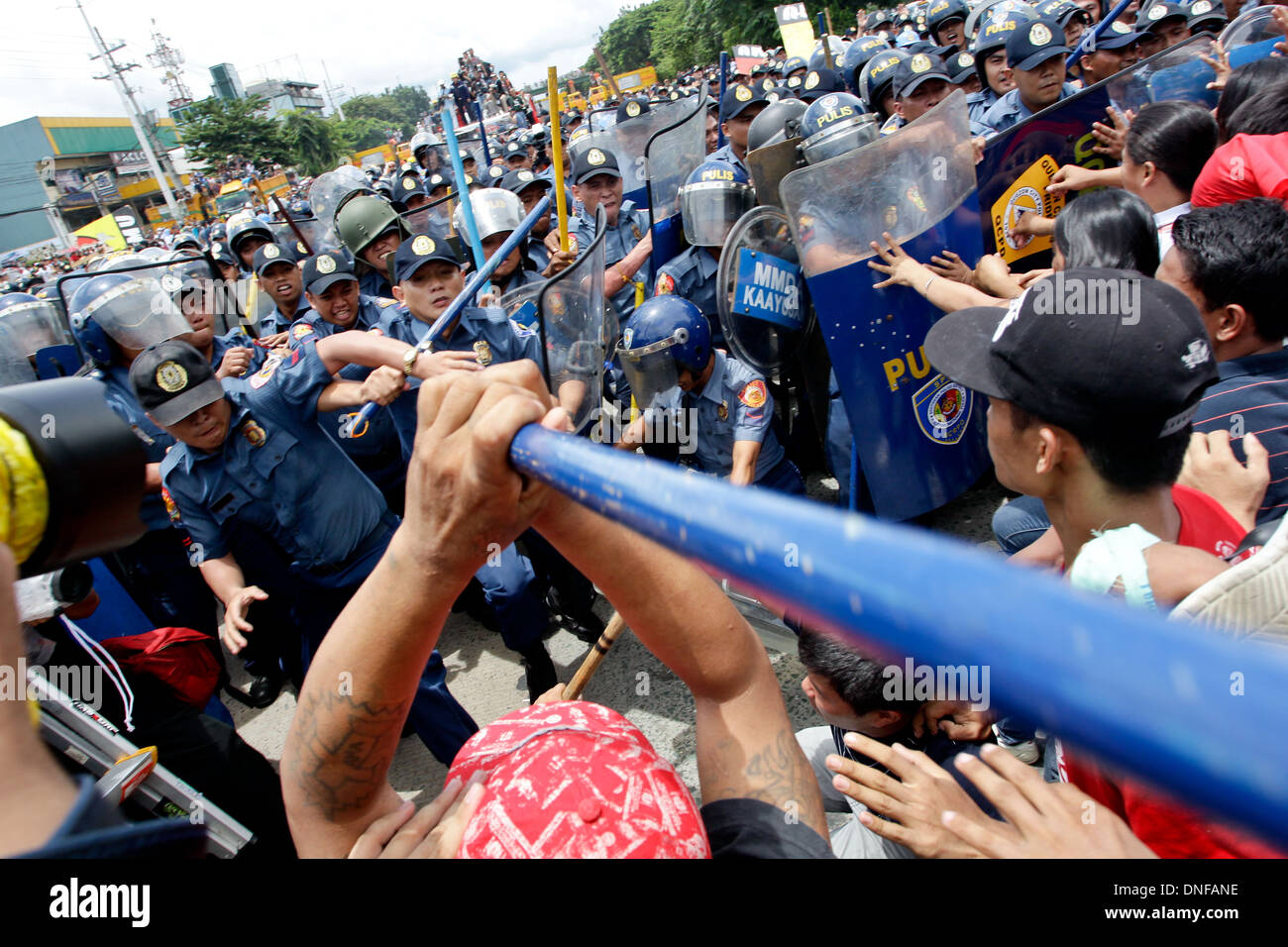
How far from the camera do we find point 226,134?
136 ft

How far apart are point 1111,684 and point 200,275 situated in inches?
289

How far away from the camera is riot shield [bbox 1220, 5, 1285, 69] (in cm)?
432

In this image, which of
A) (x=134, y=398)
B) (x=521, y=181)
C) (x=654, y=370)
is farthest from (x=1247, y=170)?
(x=521, y=181)

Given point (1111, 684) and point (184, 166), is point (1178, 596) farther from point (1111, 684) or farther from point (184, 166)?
point (184, 166)

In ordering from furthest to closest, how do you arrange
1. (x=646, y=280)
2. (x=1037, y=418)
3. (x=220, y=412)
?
(x=646, y=280) → (x=220, y=412) → (x=1037, y=418)

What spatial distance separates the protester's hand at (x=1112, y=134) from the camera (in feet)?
12.4

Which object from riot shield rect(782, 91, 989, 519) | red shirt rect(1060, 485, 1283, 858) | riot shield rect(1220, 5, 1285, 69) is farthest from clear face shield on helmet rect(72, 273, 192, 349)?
riot shield rect(1220, 5, 1285, 69)

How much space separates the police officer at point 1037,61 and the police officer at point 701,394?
3232mm

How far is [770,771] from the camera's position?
115cm

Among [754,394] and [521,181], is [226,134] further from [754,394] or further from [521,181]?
[754,394]

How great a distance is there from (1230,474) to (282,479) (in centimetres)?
333

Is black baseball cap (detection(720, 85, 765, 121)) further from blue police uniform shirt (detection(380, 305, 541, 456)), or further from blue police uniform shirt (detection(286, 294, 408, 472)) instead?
blue police uniform shirt (detection(380, 305, 541, 456))

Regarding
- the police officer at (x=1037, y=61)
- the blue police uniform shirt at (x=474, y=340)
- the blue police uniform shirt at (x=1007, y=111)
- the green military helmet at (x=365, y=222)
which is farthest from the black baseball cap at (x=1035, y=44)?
the green military helmet at (x=365, y=222)
